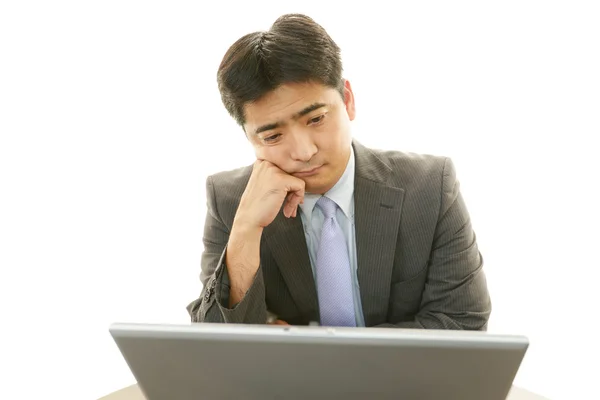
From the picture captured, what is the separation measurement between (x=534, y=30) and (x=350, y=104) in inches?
51.3

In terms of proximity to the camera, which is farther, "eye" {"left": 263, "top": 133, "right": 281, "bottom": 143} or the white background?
the white background

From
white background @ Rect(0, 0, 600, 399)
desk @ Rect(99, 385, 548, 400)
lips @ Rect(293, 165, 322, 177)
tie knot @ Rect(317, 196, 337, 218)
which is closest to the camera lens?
desk @ Rect(99, 385, 548, 400)

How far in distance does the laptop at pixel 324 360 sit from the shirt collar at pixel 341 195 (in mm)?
990

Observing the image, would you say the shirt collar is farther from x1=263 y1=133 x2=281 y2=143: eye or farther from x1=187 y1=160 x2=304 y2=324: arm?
x1=263 y1=133 x2=281 y2=143: eye

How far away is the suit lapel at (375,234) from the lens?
1.91 m

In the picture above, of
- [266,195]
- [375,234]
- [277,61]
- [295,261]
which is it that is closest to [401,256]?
[375,234]

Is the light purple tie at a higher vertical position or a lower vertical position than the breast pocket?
higher

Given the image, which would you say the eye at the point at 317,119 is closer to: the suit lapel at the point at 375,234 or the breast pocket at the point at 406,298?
the suit lapel at the point at 375,234

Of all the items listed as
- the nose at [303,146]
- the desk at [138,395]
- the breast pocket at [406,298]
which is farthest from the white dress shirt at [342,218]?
the desk at [138,395]

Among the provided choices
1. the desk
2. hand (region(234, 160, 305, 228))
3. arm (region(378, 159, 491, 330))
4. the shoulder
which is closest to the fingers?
hand (region(234, 160, 305, 228))

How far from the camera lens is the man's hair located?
1.73m

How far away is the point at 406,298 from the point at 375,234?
0.25 meters

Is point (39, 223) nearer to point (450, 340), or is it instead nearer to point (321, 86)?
point (321, 86)

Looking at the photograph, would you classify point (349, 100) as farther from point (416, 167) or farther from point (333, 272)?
point (333, 272)
